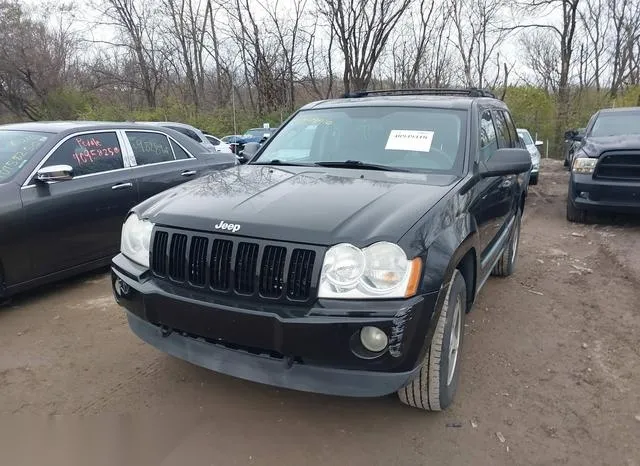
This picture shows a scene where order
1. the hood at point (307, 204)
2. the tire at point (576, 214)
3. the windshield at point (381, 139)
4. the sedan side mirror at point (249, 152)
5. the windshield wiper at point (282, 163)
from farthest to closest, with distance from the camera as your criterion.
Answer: the tire at point (576, 214) → the sedan side mirror at point (249, 152) → the windshield wiper at point (282, 163) → the windshield at point (381, 139) → the hood at point (307, 204)

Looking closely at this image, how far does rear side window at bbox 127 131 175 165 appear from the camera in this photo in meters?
5.61

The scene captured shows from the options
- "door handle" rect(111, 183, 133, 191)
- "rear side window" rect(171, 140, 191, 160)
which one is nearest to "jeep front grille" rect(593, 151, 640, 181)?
"rear side window" rect(171, 140, 191, 160)

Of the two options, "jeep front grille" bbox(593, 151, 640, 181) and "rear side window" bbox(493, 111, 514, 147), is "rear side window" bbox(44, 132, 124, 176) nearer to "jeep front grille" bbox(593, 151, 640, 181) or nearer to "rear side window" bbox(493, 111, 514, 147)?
"rear side window" bbox(493, 111, 514, 147)

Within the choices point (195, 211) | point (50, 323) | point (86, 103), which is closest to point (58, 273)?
point (50, 323)

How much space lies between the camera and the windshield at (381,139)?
3492mm

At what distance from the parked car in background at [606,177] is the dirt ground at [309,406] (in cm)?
343

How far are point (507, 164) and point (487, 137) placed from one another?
2.29ft

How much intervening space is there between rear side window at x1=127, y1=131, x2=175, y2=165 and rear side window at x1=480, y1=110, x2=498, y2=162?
12.1 ft

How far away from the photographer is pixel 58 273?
4656 millimetres

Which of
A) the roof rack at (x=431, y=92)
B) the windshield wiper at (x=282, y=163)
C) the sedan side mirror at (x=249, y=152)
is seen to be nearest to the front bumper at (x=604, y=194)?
the roof rack at (x=431, y=92)

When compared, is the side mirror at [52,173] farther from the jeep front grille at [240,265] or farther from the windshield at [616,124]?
the windshield at [616,124]

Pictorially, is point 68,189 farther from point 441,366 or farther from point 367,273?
point 441,366

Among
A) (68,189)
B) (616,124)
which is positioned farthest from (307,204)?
(616,124)

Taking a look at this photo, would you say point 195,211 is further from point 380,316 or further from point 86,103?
point 86,103
